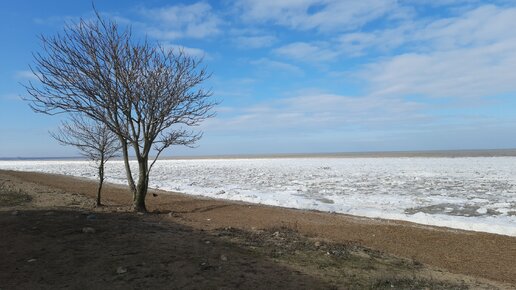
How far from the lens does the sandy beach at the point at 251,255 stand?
18.2 feet

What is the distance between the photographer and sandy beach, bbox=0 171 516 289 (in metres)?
5.55

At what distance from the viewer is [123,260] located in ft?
19.6

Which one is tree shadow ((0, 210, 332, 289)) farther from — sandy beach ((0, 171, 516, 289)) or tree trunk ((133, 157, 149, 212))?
tree trunk ((133, 157, 149, 212))

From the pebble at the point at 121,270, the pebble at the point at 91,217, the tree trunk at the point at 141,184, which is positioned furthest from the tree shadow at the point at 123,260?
the tree trunk at the point at 141,184

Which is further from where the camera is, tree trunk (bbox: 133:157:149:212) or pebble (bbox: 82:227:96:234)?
tree trunk (bbox: 133:157:149:212)

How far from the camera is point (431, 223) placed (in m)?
13.0

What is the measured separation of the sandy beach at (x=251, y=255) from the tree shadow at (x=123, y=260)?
0.05 feet

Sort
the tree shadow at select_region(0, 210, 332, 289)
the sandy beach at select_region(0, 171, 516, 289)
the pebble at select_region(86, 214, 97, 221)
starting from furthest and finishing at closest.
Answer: the pebble at select_region(86, 214, 97, 221) < the sandy beach at select_region(0, 171, 516, 289) < the tree shadow at select_region(0, 210, 332, 289)

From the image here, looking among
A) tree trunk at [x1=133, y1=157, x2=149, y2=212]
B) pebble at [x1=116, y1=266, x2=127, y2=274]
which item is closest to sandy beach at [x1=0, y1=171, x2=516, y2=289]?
pebble at [x1=116, y1=266, x2=127, y2=274]

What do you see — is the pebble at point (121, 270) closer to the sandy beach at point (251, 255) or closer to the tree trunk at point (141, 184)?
the sandy beach at point (251, 255)

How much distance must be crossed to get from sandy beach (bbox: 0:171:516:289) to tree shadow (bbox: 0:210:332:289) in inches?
0.6

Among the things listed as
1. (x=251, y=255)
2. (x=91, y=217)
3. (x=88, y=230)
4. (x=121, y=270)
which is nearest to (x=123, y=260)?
(x=121, y=270)

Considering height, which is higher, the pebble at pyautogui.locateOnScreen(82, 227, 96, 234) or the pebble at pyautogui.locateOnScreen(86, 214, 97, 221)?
the pebble at pyautogui.locateOnScreen(86, 214, 97, 221)

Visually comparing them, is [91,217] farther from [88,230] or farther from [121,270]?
[121,270]
